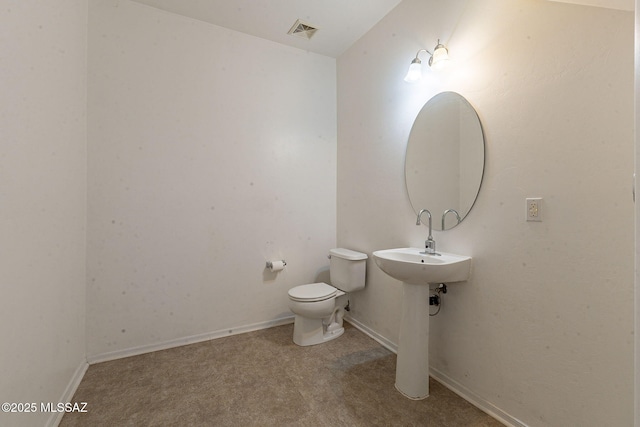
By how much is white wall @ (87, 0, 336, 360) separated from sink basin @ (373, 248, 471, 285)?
4.32 ft

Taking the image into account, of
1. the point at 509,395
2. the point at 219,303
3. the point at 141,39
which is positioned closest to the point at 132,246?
the point at 219,303

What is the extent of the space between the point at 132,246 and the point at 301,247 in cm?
141

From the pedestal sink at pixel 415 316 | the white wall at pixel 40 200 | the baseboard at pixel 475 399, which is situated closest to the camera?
the white wall at pixel 40 200

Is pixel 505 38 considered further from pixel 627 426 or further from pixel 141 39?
pixel 141 39

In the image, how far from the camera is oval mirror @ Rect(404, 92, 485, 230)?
1599mm

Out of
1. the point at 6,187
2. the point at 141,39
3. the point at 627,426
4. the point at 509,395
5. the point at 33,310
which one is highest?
the point at 141,39

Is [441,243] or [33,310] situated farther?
[441,243]

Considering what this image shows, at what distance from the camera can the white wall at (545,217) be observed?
3.53ft

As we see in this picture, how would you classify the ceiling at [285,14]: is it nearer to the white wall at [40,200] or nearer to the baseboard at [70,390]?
the white wall at [40,200]

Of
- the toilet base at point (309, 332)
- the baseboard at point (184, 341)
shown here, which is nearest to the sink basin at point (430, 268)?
the toilet base at point (309, 332)

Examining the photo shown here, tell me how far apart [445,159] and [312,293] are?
1.41 meters

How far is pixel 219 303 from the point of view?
2402 mm

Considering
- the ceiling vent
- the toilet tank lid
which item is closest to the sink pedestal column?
the toilet tank lid

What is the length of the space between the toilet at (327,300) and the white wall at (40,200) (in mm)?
1410
